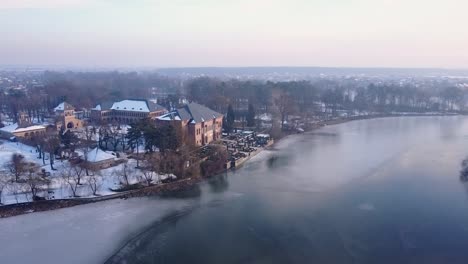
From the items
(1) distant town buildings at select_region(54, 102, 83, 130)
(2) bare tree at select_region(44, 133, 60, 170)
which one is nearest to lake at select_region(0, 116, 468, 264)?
(2) bare tree at select_region(44, 133, 60, 170)

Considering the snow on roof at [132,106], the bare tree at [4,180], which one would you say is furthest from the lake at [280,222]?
the snow on roof at [132,106]

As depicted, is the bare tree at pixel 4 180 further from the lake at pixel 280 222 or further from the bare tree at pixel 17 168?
the lake at pixel 280 222

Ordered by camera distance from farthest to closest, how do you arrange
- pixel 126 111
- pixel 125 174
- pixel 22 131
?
pixel 126 111
pixel 22 131
pixel 125 174

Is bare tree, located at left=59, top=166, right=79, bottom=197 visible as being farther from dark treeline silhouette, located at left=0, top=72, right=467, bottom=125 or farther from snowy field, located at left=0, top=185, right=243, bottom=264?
dark treeline silhouette, located at left=0, top=72, right=467, bottom=125

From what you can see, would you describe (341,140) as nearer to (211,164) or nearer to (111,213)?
(211,164)

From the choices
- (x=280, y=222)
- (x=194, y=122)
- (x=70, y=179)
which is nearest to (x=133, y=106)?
(x=194, y=122)

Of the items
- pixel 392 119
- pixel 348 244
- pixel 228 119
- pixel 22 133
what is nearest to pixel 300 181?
pixel 348 244

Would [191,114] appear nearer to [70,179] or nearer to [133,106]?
[133,106]
